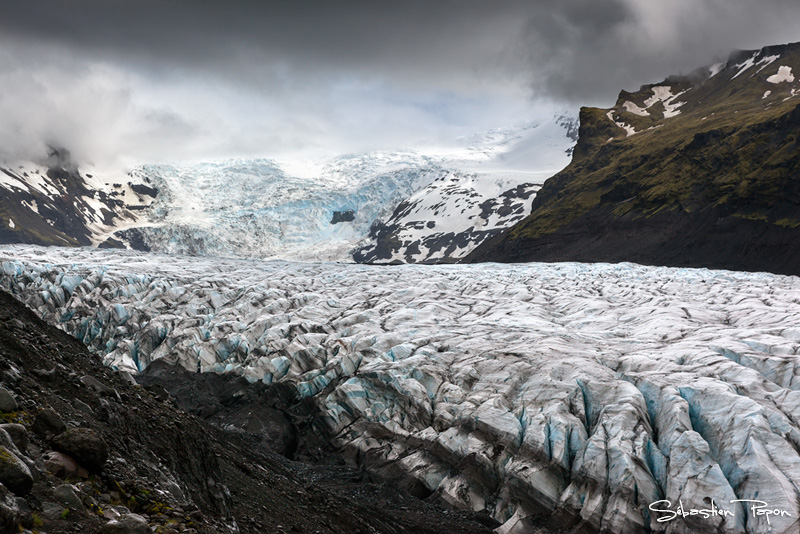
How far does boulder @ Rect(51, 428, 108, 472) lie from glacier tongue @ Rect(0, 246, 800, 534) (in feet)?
48.2

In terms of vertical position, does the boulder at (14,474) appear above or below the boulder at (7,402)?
below

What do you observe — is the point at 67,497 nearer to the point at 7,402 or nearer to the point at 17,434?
the point at 17,434

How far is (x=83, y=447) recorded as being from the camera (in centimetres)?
762

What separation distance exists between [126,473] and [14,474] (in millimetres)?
2821

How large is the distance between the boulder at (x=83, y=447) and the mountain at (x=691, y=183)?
8734 cm

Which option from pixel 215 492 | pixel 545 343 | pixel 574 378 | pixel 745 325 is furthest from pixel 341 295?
pixel 215 492

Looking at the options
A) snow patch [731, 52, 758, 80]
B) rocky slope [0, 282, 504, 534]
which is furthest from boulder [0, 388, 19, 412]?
snow patch [731, 52, 758, 80]

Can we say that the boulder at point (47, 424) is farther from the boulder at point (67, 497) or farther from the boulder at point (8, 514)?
the boulder at point (8, 514)

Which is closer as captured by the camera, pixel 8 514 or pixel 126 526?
pixel 8 514

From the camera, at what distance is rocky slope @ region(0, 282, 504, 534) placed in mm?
6457

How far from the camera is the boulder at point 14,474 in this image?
5.78 metres

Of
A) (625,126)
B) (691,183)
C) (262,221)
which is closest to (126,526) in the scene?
(691,183)

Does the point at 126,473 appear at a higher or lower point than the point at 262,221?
lower

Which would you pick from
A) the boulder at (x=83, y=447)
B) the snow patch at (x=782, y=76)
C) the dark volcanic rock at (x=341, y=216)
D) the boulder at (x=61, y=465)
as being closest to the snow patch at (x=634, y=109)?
the snow patch at (x=782, y=76)
